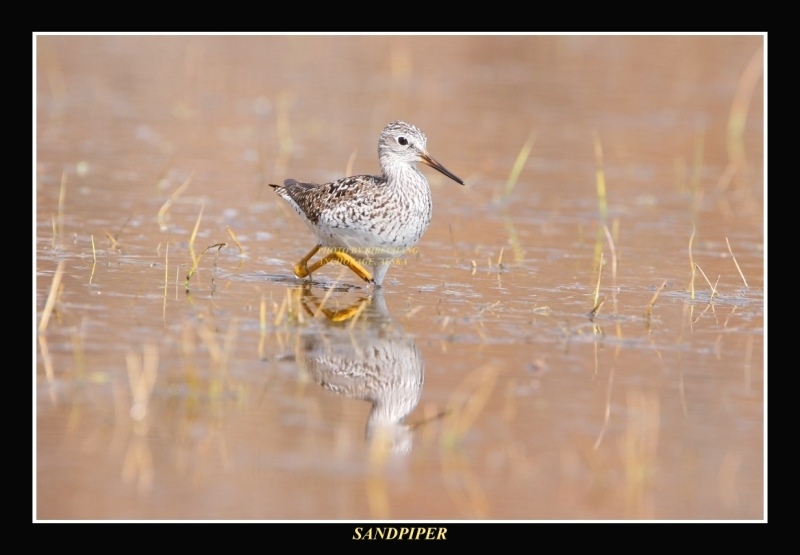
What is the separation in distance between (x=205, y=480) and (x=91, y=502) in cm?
59

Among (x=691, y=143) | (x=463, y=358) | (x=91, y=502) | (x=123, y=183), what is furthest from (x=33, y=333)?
(x=691, y=143)

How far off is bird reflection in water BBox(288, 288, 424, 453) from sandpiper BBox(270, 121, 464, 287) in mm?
1055

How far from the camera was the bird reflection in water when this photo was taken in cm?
666

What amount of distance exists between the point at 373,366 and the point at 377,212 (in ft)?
7.90

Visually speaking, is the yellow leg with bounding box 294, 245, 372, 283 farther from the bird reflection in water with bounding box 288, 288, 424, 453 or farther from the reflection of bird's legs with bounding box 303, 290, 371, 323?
the bird reflection in water with bounding box 288, 288, 424, 453

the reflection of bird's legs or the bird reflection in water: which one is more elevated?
the reflection of bird's legs

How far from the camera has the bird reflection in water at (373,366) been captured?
21.9 feet

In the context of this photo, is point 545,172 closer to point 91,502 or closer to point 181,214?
point 181,214

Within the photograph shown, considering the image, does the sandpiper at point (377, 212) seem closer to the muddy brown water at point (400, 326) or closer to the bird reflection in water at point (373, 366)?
the muddy brown water at point (400, 326)

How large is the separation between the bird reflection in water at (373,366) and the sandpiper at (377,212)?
1.05m

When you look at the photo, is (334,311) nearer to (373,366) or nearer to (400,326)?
(400,326)

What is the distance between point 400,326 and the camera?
8.51 meters

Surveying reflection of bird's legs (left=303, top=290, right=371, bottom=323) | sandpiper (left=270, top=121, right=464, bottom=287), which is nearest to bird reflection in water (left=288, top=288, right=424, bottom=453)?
reflection of bird's legs (left=303, top=290, right=371, bottom=323)

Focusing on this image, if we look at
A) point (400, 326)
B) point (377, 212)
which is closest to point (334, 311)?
point (400, 326)
